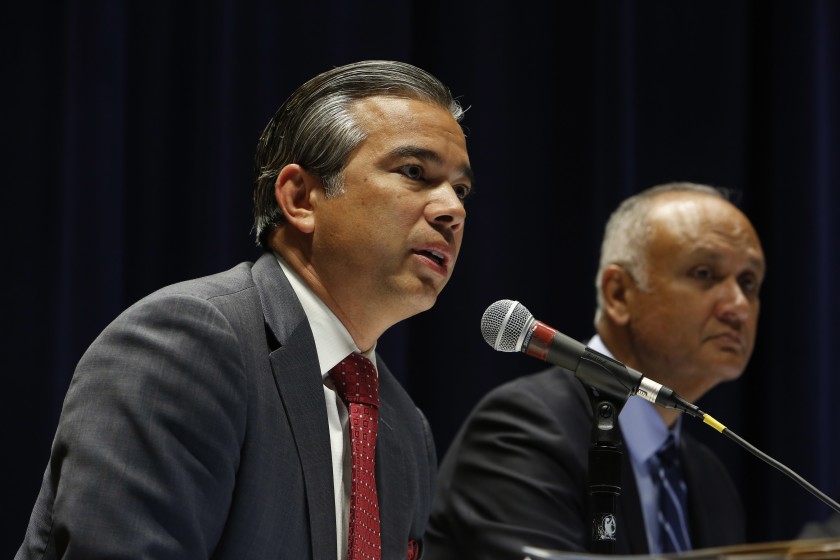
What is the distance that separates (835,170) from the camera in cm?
344

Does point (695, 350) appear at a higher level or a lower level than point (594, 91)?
lower

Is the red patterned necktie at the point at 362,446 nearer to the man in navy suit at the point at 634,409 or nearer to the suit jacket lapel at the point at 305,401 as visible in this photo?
the suit jacket lapel at the point at 305,401

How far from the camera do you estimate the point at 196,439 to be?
1488 mm

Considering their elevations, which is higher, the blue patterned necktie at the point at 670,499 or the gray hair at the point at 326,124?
the gray hair at the point at 326,124

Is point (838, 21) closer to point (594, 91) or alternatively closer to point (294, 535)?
point (594, 91)

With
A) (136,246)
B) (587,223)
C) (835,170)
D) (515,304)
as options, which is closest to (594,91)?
(587,223)

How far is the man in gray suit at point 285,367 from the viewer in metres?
1.44

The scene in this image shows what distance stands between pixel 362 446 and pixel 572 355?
37 centimetres

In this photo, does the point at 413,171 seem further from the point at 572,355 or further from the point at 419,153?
the point at 572,355

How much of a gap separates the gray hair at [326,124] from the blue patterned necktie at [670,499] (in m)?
1.20

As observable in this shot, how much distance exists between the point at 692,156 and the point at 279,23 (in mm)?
1326

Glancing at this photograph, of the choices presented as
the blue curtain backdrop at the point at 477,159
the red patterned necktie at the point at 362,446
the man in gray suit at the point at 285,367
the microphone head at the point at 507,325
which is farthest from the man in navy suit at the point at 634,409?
the microphone head at the point at 507,325

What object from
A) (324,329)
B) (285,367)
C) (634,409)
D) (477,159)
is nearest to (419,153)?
(324,329)

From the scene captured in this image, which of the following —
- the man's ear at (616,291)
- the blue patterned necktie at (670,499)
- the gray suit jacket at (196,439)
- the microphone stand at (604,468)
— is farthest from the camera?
the man's ear at (616,291)
